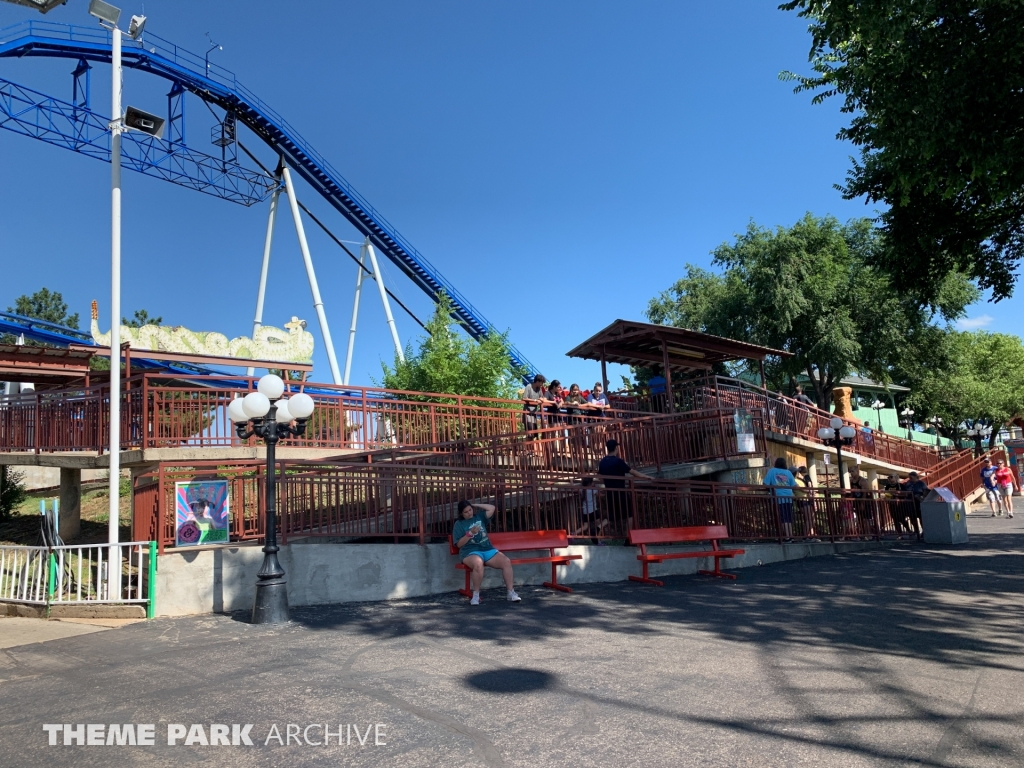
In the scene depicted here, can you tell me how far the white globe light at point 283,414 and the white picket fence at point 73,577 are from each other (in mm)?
2111

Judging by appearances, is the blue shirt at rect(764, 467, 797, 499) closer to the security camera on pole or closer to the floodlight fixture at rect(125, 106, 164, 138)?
the security camera on pole

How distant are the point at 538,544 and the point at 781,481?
238 inches

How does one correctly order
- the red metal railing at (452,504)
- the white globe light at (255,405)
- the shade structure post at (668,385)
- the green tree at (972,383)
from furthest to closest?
the green tree at (972,383)
the shade structure post at (668,385)
the red metal railing at (452,504)
the white globe light at (255,405)

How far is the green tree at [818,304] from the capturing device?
30.8 m

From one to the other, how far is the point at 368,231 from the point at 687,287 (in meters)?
18.3

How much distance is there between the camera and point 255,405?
8758mm

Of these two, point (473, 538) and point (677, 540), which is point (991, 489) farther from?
point (473, 538)

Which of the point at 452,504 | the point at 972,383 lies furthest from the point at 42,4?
the point at 972,383

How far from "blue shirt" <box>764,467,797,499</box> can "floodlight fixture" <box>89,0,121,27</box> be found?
13.4 m

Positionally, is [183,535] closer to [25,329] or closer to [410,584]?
[410,584]

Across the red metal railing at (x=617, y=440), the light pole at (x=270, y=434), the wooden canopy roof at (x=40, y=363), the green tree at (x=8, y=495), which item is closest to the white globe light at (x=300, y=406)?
the light pole at (x=270, y=434)

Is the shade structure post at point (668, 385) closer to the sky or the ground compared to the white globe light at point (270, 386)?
closer to the sky

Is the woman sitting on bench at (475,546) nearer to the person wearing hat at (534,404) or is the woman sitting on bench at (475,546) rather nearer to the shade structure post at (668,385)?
the person wearing hat at (534,404)

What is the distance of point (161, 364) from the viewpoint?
24000 millimetres
